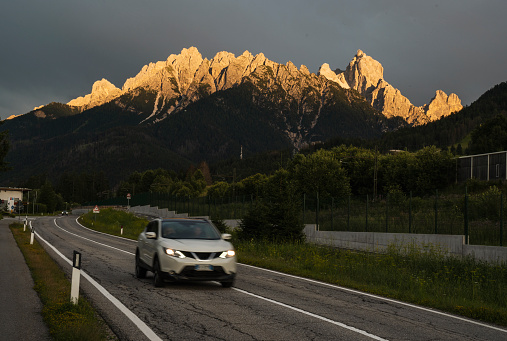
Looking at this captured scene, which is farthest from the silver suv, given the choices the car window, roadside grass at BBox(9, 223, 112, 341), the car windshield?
roadside grass at BBox(9, 223, 112, 341)

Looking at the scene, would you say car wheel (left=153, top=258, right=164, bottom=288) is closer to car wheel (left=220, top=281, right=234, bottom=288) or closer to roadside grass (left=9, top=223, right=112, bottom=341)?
car wheel (left=220, top=281, right=234, bottom=288)

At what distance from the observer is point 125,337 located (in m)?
7.31

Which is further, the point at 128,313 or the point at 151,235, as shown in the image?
the point at 151,235

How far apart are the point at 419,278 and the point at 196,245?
7.16 m

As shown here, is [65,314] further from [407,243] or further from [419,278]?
[407,243]

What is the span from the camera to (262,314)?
9.48 metres

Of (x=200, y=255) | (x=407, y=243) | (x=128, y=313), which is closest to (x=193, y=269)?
(x=200, y=255)

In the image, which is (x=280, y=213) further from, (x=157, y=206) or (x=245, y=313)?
(x=157, y=206)

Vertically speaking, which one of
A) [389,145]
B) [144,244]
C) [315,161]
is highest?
[389,145]

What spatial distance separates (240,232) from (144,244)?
53.3 ft

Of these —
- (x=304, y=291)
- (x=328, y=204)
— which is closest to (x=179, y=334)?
(x=304, y=291)

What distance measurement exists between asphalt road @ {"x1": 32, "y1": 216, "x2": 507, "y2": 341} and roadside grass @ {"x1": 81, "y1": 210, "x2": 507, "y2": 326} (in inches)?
28.1

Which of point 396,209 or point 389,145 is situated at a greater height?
point 389,145

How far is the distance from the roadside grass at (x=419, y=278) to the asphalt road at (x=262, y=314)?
0.71m
